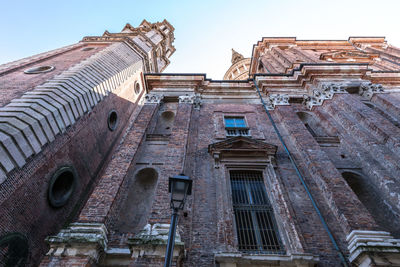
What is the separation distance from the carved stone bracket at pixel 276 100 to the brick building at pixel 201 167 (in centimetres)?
12

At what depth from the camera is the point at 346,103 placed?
12.1 meters

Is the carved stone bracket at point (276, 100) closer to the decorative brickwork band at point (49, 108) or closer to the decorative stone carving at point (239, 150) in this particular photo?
the decorative stone carving at point (239, 150)

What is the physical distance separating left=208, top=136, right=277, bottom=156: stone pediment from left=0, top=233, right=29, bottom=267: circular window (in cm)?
739

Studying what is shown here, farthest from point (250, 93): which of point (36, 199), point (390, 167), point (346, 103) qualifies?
point (36, 199)

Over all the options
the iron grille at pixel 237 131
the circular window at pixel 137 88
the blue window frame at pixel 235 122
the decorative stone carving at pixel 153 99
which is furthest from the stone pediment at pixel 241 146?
the circular window at pixel 137 88

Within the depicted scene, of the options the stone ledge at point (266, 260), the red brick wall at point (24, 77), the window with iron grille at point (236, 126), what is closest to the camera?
the stone ledge at point (266, 260)

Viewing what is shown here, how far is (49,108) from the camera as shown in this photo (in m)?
8.16

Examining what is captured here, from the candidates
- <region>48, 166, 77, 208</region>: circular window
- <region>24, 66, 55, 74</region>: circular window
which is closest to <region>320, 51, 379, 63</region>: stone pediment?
<region>24, 66, 55, 74</region>: circular window

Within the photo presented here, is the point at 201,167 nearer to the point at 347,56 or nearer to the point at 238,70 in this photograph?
the point at 347,56

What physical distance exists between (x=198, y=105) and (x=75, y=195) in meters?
8.10

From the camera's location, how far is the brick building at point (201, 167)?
254 inches

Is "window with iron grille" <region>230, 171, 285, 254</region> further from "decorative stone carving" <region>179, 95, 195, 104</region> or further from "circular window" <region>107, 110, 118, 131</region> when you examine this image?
"circular window" <region>107, 110, 118, 131</region>

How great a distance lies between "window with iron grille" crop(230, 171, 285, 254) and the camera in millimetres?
7263

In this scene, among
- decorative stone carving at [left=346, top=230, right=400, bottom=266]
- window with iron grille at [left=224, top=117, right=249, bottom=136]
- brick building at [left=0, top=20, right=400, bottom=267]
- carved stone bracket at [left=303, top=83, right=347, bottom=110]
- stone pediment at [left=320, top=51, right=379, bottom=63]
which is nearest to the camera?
decorative stone carving at [left=346, top=230, right=400, bottom=266]
